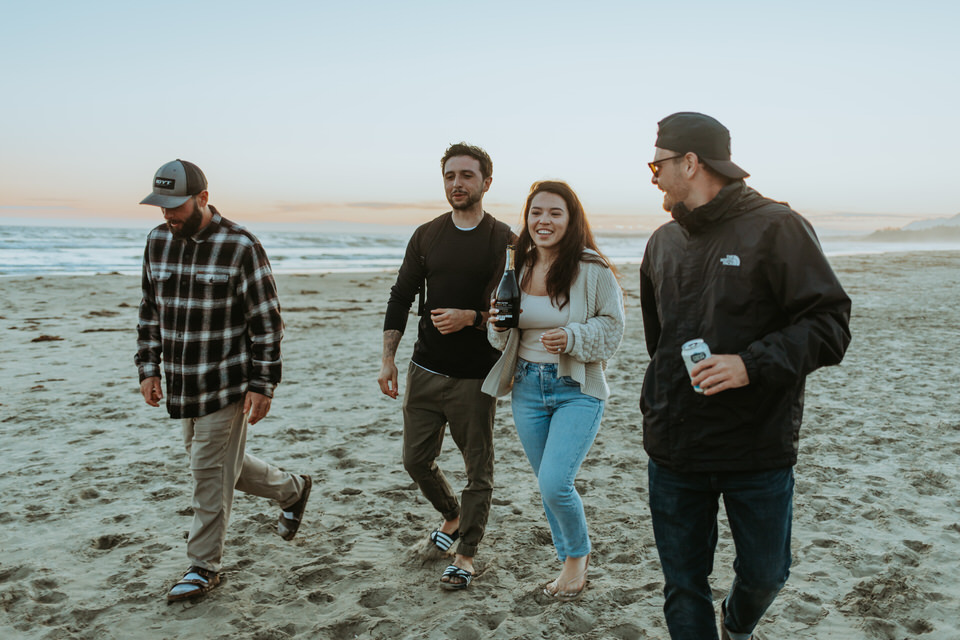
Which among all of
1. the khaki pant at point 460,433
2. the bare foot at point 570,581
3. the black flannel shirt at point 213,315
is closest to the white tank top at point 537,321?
the khaki pant at point 460,433

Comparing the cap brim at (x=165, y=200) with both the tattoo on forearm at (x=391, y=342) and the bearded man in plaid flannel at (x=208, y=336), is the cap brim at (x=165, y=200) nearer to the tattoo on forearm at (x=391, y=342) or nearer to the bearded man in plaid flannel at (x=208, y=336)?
the bearded man in plaid flannel at (x=208, y=336)

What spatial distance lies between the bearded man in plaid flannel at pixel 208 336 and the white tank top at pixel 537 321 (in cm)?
135

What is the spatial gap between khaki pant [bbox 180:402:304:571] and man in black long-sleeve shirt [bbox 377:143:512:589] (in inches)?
34.6

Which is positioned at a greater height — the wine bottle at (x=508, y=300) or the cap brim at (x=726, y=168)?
the cap brim at (x=726, y=168)

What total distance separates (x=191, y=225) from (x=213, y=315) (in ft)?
1.62

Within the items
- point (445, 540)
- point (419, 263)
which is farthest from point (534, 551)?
point (419, 263)

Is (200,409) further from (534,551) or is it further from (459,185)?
(534,551)

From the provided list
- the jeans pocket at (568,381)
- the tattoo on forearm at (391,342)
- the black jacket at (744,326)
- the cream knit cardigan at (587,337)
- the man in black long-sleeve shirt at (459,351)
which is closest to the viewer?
the black jacket at (744,326)

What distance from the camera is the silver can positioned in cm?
223

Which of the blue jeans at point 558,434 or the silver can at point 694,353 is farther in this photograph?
the blue jeans at point 558,434

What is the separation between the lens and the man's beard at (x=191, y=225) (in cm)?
355

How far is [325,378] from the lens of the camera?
884cm

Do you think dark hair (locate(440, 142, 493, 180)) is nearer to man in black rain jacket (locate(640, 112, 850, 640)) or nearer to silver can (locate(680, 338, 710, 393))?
man in black rain jacket (locate(640, 112, 850, 640))

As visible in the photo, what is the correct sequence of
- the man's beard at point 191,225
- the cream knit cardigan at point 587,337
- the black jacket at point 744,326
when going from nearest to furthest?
1. the black jacket at point 744,326
2. the cream knit cardigan at point 587,337
3. the man's beard at point 191,225
